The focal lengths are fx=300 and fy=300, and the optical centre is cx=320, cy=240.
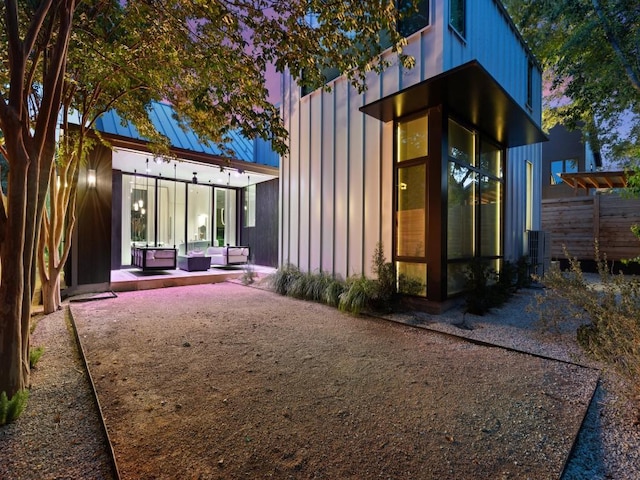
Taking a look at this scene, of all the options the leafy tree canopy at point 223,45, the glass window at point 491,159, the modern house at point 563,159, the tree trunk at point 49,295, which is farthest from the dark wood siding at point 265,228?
the modern house at point 563,159

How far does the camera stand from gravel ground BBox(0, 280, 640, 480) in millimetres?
1477

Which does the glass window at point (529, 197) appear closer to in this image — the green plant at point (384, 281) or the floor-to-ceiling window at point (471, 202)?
the floor-to-ceiling window at point (471, 202)

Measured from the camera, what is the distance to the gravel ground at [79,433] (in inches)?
58.1

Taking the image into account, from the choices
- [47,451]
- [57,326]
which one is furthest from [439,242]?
[57,326]

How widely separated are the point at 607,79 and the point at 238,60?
7997mm

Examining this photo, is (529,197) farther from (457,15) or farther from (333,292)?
(333,292)

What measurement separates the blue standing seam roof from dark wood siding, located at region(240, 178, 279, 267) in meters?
1.00

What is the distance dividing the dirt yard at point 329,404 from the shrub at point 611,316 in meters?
0.35

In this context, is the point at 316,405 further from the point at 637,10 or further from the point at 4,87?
the point at 637,10

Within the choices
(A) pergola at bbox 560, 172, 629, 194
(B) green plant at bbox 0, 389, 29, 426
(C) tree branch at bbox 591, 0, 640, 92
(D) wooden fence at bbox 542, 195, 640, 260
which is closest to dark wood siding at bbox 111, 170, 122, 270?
(B) green plant at bbox 0, 389, 29, 426

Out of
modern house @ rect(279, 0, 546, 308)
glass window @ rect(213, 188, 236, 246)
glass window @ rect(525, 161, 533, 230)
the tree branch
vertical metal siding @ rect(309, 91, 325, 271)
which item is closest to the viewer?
modern house @ rect(279, 0, 546, 308)

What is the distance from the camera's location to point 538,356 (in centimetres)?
290

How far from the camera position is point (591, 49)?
6.68 m

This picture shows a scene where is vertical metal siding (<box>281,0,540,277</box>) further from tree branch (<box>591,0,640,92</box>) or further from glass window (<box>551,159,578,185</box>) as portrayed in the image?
glass window (<box>551,159,578,185</box>)
